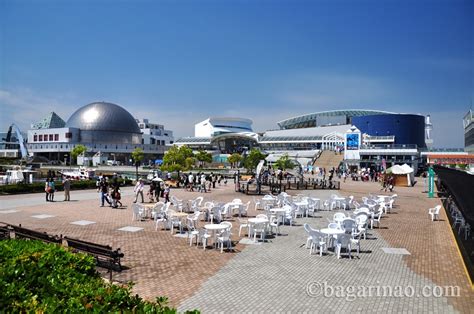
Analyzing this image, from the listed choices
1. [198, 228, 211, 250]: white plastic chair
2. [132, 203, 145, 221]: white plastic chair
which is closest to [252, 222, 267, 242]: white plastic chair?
[198, 228, 211, 250]: white plastic chair

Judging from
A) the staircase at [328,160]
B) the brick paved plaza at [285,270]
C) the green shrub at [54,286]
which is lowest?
the brick paved plaza at [285,270]

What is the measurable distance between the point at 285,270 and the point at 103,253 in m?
4.75

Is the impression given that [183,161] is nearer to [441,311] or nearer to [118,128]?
[441,311]

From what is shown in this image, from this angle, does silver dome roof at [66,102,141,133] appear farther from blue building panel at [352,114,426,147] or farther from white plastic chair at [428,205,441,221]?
white plastic chair at [428,205,441,221]

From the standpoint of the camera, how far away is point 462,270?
9.97 m

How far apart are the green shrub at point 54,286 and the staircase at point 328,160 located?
70.2 m

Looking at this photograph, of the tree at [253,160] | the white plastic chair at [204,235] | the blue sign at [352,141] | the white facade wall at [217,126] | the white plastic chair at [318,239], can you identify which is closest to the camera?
the white plastic chair at [318,239]

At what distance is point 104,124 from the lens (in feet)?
375

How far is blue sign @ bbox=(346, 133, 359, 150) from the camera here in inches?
3055

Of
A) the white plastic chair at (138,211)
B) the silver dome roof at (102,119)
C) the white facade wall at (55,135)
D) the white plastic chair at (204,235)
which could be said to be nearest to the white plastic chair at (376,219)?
the white plastic chair at (204,235)

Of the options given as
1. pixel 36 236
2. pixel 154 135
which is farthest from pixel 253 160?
pixel 154 135

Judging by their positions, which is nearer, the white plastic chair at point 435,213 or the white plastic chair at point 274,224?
the white plastic chair at point 274,224

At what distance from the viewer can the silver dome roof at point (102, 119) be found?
373 feet

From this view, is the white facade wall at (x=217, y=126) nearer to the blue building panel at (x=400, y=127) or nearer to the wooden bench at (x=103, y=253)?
the blue building panel at (x=400, y=127)
